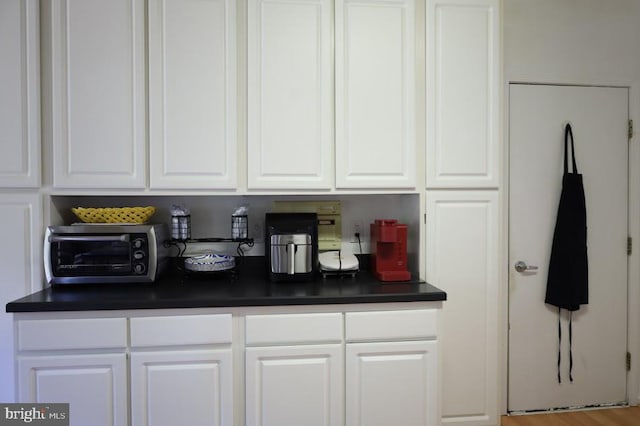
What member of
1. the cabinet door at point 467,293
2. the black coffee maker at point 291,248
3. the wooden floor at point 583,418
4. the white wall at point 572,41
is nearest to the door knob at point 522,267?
the cabinet door at point 467,293

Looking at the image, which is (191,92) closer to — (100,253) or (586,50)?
(100,253)

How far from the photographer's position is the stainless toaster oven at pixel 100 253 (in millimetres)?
1722

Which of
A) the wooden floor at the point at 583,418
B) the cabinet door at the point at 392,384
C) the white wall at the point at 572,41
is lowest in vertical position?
the wooden floor at the point at 583,418

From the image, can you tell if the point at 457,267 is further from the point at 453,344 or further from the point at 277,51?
the point at 277,51

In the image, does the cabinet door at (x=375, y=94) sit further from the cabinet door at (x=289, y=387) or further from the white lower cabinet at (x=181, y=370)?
the white lower cabinet at (x=181, y=370)

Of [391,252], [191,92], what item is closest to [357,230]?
[391,252]

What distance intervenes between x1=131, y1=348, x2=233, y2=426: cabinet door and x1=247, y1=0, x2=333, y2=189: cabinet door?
2.79 ft

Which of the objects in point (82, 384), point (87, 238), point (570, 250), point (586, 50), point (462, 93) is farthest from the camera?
point (586, 50)

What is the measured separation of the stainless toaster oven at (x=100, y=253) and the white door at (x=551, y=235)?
2101mm

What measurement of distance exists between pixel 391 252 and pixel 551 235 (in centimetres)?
113

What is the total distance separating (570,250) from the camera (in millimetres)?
2184

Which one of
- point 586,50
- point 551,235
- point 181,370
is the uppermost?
point 586,50

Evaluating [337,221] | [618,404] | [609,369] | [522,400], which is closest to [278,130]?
[337,221]

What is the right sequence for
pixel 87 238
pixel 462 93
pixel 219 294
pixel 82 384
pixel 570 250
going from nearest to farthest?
1. pixel 82 384
2. pixel 219 294
3. pixel 87 238
4. pixel 462 93
5. pixel 570 250
